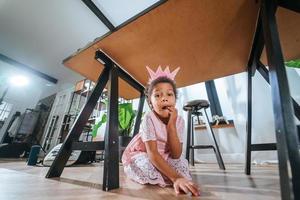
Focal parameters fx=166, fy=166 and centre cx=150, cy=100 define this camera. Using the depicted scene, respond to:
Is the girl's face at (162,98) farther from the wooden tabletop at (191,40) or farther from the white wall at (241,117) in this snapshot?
A: the white wall at (241,117)

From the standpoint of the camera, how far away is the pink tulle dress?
66 cm

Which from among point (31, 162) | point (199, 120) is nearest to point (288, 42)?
point (199, 120)

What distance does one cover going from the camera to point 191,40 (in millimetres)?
710

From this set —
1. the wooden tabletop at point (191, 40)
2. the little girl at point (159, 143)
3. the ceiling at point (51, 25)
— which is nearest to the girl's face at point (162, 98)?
the little girl at point (159, 143)

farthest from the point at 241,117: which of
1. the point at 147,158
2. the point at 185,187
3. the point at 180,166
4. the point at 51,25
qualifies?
the point at 51,25

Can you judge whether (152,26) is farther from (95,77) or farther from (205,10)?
(95,77)

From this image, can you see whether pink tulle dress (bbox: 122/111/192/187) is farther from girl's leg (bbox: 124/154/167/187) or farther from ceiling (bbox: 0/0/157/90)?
ceiling (bbox: 0/0/157/90)

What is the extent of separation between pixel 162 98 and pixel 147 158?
0.93 ft

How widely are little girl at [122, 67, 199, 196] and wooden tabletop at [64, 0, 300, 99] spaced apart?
4.7 inches

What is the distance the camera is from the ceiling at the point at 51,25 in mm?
2445

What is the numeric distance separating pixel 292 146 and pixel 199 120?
1.89 meters

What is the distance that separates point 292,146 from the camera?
31cm

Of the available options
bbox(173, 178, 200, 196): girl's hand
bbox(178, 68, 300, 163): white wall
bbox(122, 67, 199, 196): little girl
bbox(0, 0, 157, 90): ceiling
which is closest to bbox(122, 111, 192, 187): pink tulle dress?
bbox(122, 67, 199, 196): little girl

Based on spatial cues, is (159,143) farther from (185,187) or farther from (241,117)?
(241,117)
